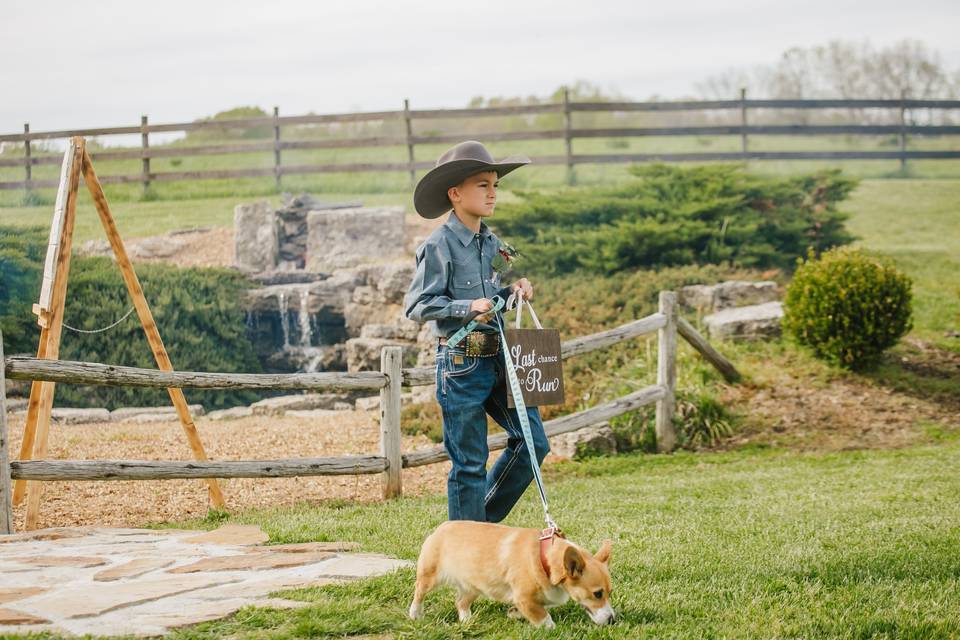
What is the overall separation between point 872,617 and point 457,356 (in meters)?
1.86

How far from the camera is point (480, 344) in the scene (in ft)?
13.5

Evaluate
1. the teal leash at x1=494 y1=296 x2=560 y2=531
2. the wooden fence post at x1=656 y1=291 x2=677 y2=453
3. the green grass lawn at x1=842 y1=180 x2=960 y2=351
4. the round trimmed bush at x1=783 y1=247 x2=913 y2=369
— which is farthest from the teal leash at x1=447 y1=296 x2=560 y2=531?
the green grass lawn at x1=842 y1=180 x2=960 y2=351

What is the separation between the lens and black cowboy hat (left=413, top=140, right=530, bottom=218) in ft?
13.7

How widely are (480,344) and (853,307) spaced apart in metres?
7.11

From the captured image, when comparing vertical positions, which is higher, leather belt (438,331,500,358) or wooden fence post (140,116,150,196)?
wooden fence post (140,116,150,196)

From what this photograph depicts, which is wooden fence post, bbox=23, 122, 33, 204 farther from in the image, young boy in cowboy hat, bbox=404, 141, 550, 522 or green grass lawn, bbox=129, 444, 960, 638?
young boy in cowboy hat, bbox=404, 141, 550, 522

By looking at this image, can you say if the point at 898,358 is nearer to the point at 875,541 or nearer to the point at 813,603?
the point at 875,541

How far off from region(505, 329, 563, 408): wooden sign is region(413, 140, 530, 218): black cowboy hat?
718 millimetres

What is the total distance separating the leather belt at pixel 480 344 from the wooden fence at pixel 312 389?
266 cm

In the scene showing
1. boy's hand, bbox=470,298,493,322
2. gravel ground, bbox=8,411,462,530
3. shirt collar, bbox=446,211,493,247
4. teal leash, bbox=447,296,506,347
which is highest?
shirt collar, bbox=446,211,493,247

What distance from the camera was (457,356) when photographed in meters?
4.11

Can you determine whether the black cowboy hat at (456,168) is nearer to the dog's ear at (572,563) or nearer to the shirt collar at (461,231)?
the shirt collar at (461,231)

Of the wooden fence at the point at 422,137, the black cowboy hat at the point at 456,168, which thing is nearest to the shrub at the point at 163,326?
the wooden fence at the point at 422,137

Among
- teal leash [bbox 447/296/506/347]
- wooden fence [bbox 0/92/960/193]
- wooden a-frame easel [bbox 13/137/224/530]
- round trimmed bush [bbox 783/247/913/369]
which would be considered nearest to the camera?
teal leash [bbox 447/296/506/347]
